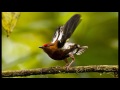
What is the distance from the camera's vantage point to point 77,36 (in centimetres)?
202

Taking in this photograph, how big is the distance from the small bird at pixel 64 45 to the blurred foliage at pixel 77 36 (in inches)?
10.0

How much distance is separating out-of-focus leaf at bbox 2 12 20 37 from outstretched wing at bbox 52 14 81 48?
26 centimetres

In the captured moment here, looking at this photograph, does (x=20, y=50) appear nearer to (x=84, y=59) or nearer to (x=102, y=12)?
(x=84, y=59)

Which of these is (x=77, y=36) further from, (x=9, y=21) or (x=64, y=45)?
(x=9, y=21)

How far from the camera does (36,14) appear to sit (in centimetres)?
203

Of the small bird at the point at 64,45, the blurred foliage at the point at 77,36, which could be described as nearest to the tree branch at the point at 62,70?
the small bird at the point at 64,45

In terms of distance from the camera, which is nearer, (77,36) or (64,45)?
(64,45)

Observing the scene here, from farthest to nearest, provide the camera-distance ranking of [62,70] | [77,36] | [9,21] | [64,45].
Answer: [77,36], [64,45], [62,70], [9,21]

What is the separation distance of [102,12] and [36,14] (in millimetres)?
401

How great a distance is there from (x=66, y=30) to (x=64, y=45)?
9cm

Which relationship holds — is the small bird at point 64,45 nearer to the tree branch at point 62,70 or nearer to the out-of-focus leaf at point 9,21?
the tree branch at point 62,70

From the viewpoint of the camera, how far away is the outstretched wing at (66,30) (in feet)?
5.19

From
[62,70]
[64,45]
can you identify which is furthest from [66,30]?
[62,70]

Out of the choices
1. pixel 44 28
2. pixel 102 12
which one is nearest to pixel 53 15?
pixel 44 28
